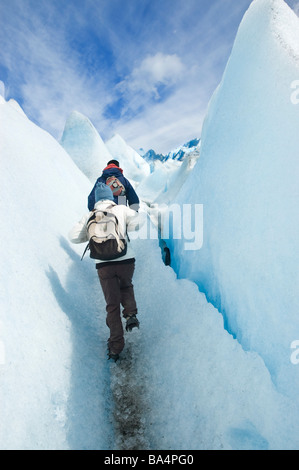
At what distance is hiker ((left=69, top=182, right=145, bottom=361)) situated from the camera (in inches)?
90.6

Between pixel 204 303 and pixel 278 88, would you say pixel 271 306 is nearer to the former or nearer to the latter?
pixel 204 303

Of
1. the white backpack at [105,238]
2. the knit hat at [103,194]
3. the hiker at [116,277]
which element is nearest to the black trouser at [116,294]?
the hiker at [116,277]

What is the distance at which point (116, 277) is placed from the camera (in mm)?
2418

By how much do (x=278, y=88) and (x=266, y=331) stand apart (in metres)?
2.00

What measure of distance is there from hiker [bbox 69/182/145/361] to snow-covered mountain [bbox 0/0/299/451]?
12.8 inches

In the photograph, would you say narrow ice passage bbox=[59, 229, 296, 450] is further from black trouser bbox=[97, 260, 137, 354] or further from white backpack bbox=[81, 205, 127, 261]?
white backpack bbox=[81, 205, 127, 261]

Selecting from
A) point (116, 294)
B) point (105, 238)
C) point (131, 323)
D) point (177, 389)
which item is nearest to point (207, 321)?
point (177, 389)

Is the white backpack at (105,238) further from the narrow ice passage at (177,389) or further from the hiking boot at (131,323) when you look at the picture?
the narrow ice passage at (177,389)

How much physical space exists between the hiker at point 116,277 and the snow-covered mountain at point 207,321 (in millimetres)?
325

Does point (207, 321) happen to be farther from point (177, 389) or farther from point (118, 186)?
point (118, 186)

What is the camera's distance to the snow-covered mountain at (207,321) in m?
1.55

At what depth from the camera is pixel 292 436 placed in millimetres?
1387

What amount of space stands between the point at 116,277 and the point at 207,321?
0.97m

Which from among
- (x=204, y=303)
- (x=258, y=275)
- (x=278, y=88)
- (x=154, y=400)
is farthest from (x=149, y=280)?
(x=278, y=88)
